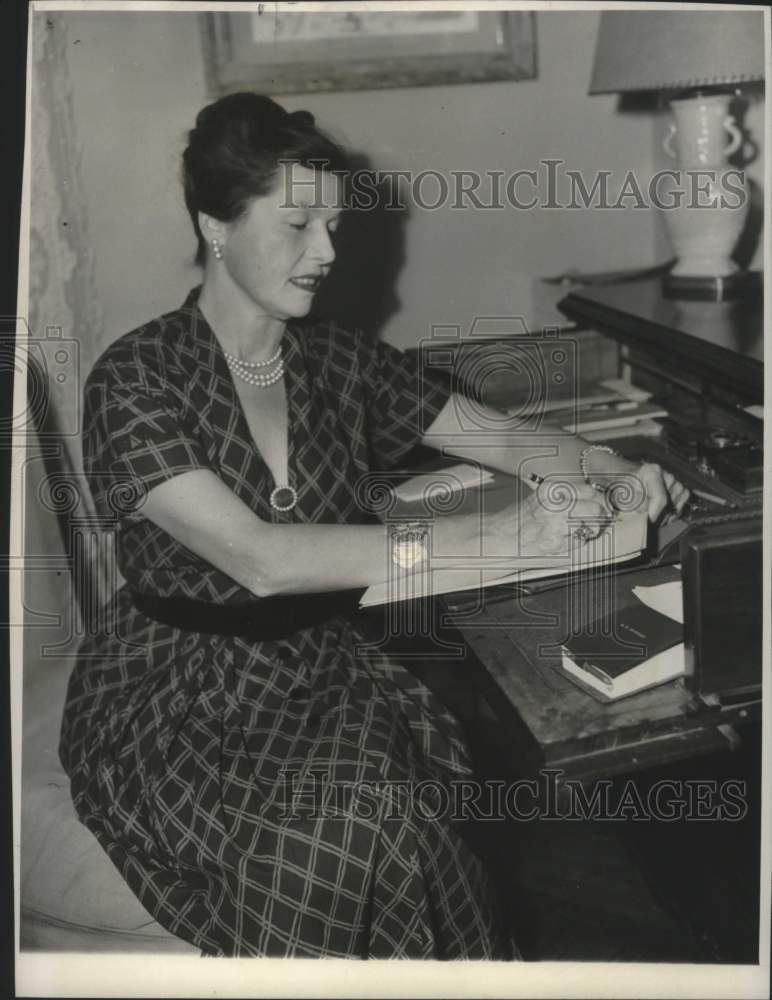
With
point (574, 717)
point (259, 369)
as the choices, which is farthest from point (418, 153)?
point (574, 717)

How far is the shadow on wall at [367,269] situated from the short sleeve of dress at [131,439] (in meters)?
0.77

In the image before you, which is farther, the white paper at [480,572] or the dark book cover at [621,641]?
the white paper at [480,572]

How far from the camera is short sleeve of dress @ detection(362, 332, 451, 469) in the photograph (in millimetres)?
1678

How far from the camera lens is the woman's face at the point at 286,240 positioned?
4.71 ft

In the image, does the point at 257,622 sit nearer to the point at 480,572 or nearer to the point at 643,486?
the point at 480,572

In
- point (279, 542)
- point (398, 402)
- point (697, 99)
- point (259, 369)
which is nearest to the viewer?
point (279, 542)

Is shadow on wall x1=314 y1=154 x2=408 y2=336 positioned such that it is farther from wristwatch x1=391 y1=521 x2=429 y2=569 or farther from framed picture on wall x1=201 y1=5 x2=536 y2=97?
wristwatch x1=391 y1=521 x2=429 y2=569

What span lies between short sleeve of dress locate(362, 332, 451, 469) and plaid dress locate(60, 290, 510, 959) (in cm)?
6

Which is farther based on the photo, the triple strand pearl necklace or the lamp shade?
the lamp shade

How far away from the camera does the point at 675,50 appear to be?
5.75ft

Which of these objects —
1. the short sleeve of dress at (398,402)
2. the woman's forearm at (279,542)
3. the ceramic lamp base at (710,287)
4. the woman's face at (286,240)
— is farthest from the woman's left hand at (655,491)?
the ceramic lamp base at (710,287)

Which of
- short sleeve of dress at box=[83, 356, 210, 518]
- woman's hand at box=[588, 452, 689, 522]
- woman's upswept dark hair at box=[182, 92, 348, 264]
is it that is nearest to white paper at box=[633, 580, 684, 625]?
woman's hand at box=[588, 452, 689, 522]

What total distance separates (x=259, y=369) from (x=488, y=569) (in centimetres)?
53

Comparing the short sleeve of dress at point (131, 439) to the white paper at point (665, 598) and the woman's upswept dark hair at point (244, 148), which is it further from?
the white paper at point (665, 598)
